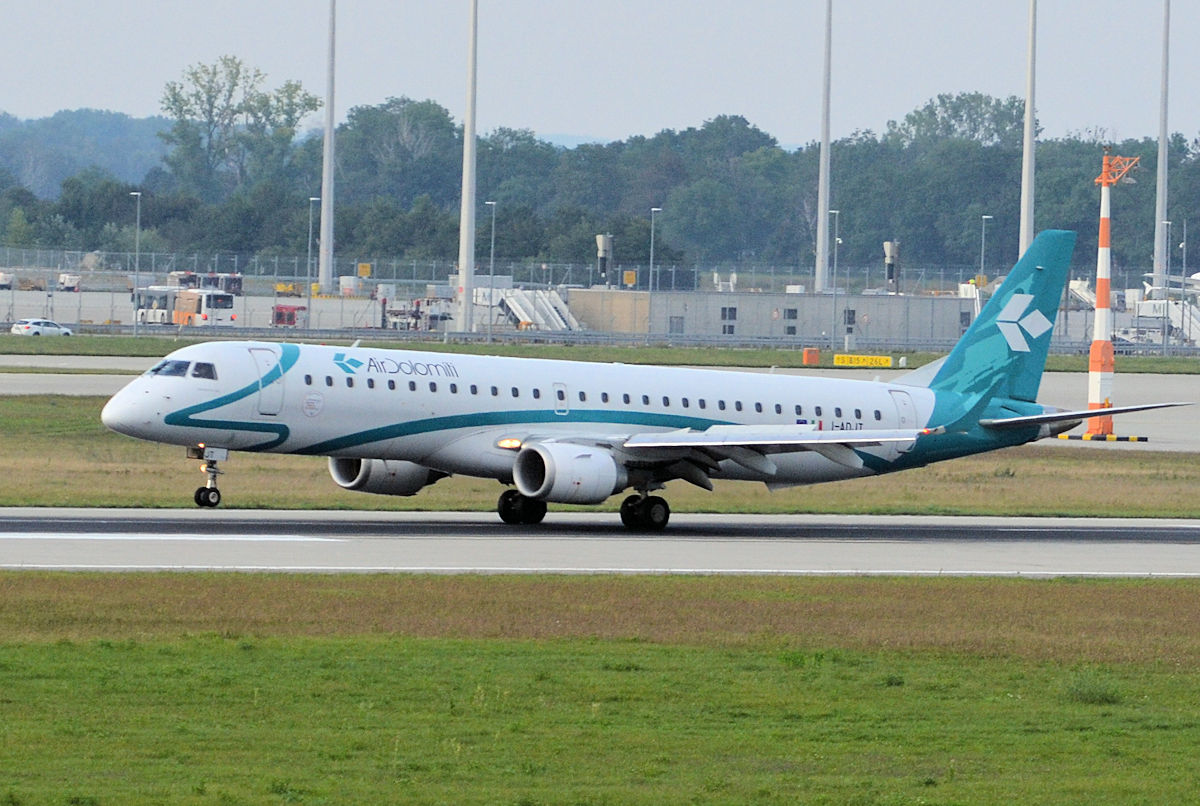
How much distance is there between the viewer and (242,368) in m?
36.8

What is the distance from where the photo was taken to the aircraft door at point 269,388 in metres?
36.5

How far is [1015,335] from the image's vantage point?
146ft

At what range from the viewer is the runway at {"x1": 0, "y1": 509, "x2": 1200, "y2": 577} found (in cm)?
3067

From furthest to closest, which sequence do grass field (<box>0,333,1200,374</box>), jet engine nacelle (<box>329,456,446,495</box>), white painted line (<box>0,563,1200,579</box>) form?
1. grass field (<box>0,333,1200,374</box>)
2. jet engine nacelle (<box>329,456,446,495</box>)
3. white painted line (<box>0,563,1200,579</box>)

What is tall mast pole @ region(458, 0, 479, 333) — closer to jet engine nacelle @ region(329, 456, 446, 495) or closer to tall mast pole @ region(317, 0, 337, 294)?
tall mast pole @ region(317, 0, 337, 294)

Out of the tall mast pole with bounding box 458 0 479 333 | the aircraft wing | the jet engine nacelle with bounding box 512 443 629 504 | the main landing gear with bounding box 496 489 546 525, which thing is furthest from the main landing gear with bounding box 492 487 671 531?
the tall mast pole with bounding box 458 0 479 333

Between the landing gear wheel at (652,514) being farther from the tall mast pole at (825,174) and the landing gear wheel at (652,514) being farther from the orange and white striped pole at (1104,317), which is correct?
the tall mast pole at (825,174)

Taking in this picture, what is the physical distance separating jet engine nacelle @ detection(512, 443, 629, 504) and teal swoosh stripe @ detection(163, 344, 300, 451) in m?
4.70

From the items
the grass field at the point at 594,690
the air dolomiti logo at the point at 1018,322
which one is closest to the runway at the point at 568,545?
the grass field at the point at 594,690

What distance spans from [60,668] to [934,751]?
29.1 ft

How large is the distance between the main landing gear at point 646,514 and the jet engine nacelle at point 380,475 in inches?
153

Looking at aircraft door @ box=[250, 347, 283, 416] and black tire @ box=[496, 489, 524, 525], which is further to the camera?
black tire @ box=[496, 489, 524, 525]

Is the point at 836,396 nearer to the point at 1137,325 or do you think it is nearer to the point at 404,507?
the point at 404,507

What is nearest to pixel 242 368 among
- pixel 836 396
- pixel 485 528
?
pixel 485 528
